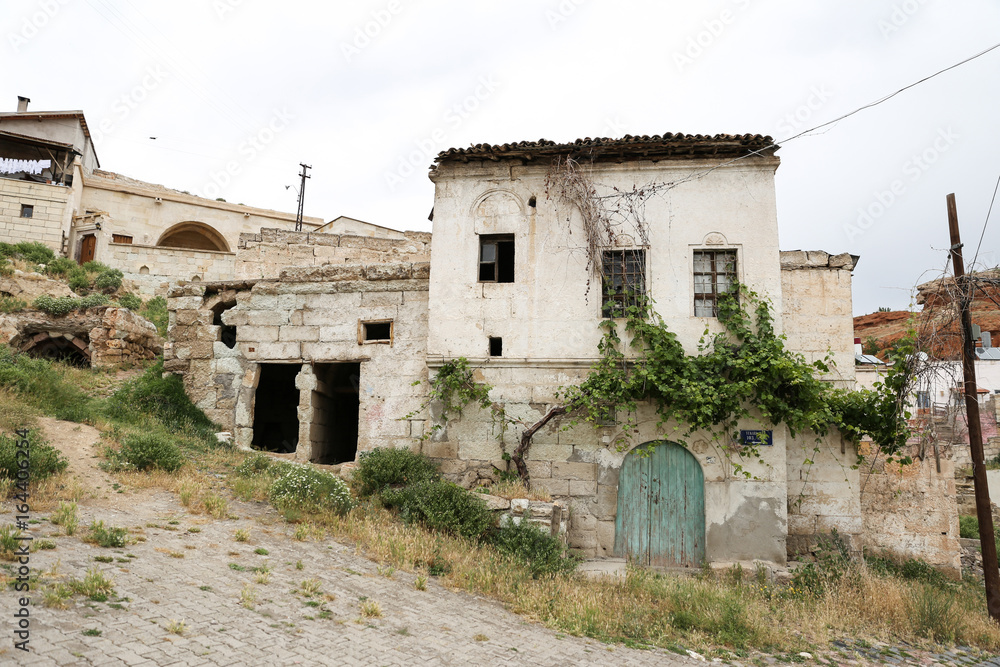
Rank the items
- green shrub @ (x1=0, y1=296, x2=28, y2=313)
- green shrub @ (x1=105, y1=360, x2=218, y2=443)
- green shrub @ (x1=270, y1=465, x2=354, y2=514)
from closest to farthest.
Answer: green shrub @ (x1=270, y1=465, x2=354, y2=514) < green shrub @ (x1=105, y1=360, x2=218, y2=443) < green shrub @ (x1=0, y1=296, x2=28, y2=313)

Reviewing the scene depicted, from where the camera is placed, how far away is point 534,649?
6.56 metres

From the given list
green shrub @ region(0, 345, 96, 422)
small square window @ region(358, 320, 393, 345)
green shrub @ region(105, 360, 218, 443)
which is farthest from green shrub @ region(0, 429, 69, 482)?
small square window @ region(358, 320, 393, 345)

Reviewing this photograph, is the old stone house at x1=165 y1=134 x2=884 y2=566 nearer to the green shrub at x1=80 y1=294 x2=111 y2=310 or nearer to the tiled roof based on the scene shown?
the tiled roof

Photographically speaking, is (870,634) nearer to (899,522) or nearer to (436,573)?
(899,522)

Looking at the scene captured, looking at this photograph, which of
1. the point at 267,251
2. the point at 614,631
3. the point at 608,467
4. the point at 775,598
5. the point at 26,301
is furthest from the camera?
the point at 267,251

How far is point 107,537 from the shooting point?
7.21 meters

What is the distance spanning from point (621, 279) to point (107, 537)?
8.64 meters

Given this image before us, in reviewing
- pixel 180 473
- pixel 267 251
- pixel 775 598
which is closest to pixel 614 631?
pixel 775 598

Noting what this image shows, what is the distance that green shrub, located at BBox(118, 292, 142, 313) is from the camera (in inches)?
832

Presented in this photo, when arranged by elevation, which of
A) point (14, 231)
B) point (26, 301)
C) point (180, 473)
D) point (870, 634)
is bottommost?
A: point (870, 634)

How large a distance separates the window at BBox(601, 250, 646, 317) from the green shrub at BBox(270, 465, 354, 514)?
17.9ft

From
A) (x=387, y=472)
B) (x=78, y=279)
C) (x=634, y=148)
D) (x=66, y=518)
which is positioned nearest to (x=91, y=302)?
(x=78, y=279)

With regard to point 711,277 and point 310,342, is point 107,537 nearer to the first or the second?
point 310,342

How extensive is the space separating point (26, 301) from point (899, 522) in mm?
21978
